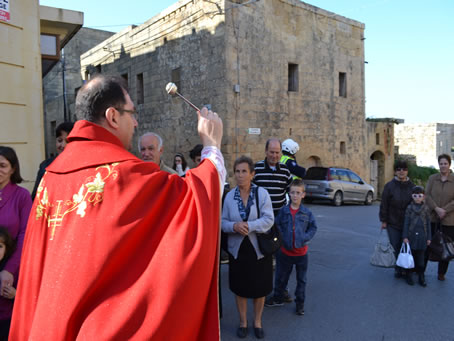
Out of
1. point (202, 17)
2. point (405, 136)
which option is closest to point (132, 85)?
point (202, 17)

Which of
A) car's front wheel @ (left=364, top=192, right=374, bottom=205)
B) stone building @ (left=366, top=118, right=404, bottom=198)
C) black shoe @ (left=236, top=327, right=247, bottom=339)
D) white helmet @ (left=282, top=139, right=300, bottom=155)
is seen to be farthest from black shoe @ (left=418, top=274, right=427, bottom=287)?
stone building @ (left=366, top=118, right=404, bottom=198)

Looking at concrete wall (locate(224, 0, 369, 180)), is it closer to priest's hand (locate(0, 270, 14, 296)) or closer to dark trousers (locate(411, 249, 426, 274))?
dark trousers (locate(411, 249, 426, 274))

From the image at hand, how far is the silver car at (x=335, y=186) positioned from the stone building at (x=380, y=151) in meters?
5.61

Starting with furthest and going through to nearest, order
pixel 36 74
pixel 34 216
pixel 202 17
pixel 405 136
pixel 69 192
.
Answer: pixel 405 136 → pixel 202 17 → pixel 36 74 → pixel 34 216 → pixel 69 192

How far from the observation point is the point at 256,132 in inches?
576

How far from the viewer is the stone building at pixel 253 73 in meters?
13.9

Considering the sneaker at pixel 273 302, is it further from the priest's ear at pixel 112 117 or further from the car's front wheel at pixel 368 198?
the car's front wheel at pixel 368 198

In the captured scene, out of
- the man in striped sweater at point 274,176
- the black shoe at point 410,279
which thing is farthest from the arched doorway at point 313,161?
the man in striped sweater at point 274,176

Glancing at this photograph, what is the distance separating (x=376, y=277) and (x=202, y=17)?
1176 centimetres

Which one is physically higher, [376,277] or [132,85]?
[132,85]

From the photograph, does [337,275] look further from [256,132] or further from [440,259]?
[256,132]

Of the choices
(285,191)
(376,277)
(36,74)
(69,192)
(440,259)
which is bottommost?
(376,277)

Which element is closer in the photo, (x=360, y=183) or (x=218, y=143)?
(x=218, y=143)

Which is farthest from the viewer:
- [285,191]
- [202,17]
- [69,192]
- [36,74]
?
[202,17]
